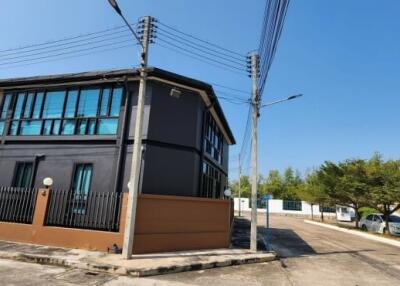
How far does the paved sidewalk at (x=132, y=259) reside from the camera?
26.7 feet

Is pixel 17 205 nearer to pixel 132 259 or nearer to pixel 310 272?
pixel 132 259

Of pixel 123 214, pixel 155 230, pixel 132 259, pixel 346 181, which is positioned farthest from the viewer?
pixel 346 181

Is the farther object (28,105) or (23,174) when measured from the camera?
(28,105)

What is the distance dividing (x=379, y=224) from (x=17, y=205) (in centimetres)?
2522

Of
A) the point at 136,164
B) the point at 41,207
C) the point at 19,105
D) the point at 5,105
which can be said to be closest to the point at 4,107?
the point at 5,105

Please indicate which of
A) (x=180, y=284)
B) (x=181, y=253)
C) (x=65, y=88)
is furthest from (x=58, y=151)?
(x=180, y=284)

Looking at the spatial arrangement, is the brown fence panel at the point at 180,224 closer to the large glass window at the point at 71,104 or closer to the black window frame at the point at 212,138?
the black window frame at the point at 212,138

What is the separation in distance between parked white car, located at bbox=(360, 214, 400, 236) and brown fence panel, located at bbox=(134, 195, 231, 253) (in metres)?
17.3

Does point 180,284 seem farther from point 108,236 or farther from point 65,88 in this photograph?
point 65,88

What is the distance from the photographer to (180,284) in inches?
286

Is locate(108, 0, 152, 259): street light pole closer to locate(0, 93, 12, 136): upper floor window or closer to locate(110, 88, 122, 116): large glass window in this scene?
locate(110, 88, 122, 116): large glass window

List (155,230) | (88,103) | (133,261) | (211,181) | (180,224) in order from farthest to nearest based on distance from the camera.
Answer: (211,181), (88,103), (180,224), (155,230), (133,261)

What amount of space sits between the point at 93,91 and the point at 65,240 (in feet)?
20.4

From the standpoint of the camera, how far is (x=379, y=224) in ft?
81.0
